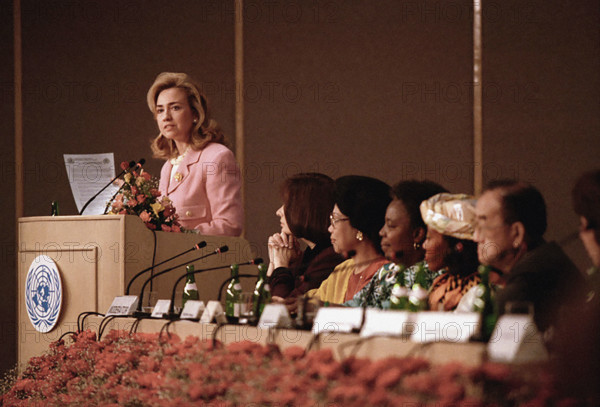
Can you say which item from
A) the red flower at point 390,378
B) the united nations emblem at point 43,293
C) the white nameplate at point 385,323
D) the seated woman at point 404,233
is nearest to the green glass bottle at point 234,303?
the seated woman at point 404,233

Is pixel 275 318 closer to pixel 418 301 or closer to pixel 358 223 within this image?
pixel 418 301

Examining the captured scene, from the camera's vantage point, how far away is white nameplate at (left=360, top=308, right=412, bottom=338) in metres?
1.90

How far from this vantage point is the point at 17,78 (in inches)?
221

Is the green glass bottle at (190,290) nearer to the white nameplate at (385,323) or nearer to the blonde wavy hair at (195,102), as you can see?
the blonde wavy hair at (195,102)

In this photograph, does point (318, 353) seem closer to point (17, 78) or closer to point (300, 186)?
point (300, 186)

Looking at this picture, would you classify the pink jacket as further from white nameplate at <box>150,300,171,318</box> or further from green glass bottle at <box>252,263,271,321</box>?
green glass bottle at <box>252,263,271,321</box>

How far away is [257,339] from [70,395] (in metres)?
0.83

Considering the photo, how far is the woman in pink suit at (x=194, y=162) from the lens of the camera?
3.95 meters

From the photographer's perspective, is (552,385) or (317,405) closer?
(552,385)

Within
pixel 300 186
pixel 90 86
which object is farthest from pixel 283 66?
pixel 300 186

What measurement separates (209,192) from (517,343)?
2.58 m

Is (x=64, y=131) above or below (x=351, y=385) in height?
above

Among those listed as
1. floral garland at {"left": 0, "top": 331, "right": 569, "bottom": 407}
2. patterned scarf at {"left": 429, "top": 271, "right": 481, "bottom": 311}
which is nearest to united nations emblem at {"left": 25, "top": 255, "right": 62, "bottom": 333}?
floral garland at {"left": 0, "top": 331, "right": 569, "bottom": 407}

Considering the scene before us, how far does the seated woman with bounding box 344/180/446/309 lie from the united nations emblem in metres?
1.39
